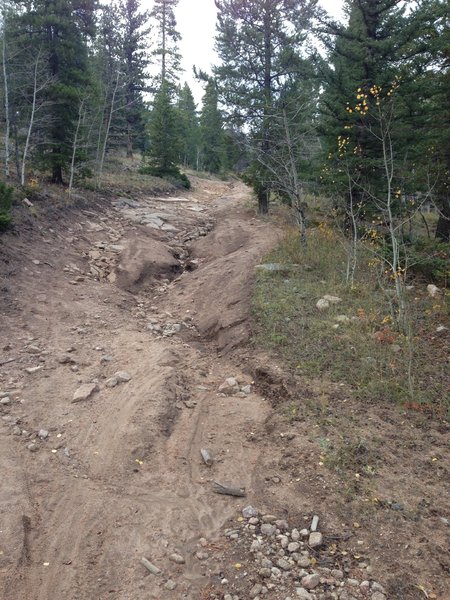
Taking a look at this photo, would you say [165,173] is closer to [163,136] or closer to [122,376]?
[163,136]

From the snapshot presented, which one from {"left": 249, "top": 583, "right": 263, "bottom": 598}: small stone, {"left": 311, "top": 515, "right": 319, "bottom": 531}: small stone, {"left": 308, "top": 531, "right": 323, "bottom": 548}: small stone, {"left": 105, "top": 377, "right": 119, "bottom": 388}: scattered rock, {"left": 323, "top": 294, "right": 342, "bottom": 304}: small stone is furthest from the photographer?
{"left": 323, "top": 294, "right": 342, "bottom": 304}: small stone

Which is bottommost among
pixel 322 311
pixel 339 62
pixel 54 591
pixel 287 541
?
pixel 54 591

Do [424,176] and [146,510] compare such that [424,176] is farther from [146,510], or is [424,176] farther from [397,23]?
[146,510]

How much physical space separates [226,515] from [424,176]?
985cm

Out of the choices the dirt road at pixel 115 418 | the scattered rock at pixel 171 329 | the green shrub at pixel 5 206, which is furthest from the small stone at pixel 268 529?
the green shrub at pixel 5 206

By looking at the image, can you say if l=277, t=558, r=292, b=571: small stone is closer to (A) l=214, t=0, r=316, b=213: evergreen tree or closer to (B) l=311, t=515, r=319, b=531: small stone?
(B) l=311, t=515, r=319, b=531: small stone

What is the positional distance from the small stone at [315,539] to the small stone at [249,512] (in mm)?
564

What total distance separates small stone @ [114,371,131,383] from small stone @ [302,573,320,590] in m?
3.73

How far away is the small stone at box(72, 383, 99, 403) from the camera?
6055mm

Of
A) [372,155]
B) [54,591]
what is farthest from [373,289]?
[54,591]

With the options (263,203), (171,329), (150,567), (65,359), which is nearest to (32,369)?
(65,359)

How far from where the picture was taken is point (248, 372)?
6797 mm

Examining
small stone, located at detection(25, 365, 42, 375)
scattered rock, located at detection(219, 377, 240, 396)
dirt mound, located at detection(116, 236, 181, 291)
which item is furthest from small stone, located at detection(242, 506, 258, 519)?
dirt mound, located at detection(116, 236, 181, 291)

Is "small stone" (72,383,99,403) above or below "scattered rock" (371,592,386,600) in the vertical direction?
below
